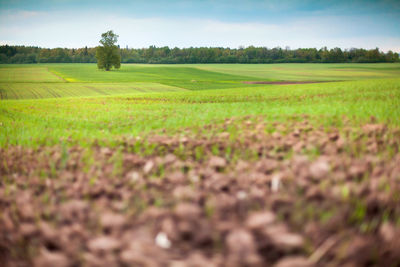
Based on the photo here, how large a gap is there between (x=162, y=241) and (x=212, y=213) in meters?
0.44

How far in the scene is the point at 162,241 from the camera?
1.67m

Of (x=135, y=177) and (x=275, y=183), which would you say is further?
(x=135, y=177)

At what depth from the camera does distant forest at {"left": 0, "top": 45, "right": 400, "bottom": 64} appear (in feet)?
342

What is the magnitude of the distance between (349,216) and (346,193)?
0.82 ft

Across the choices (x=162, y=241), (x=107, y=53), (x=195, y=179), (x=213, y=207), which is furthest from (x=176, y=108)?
(x=107, y=53)

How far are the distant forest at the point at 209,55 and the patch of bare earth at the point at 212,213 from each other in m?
120

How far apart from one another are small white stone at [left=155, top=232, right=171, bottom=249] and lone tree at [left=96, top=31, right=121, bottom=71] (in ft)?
305

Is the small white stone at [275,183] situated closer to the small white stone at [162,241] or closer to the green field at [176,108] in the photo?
the small white stone at [162,241]

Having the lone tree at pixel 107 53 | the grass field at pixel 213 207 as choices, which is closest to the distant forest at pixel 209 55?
the lone tree at pixel 107 53

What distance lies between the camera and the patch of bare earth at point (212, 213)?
5.02 ft

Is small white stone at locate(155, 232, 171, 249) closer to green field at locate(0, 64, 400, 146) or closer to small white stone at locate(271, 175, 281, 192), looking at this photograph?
small white stone at locate(271, 175, 281, 192)

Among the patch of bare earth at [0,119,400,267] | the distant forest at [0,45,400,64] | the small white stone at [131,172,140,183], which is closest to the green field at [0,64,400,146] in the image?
the patch of bare earth at [0,119,400,267]

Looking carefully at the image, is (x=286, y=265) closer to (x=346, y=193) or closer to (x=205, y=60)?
(x=346, y=193)

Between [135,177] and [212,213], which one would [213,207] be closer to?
[212,213]
